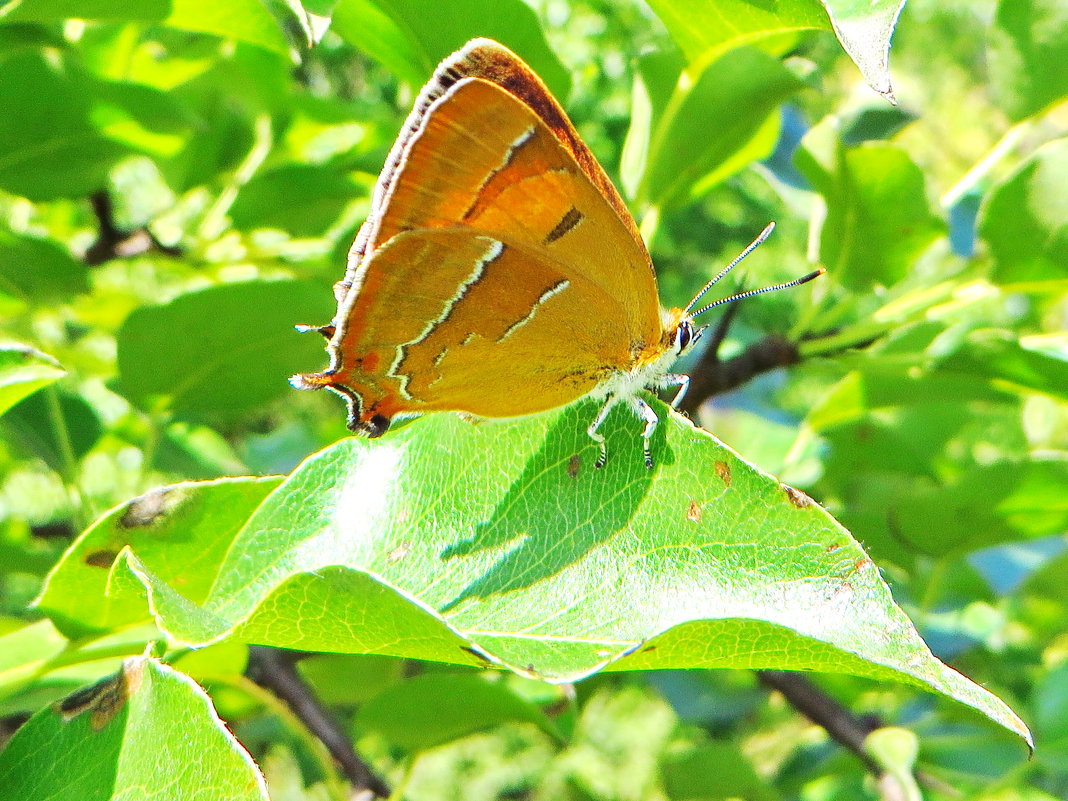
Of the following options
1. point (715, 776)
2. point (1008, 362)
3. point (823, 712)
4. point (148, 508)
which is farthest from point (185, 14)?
point (715, 776)

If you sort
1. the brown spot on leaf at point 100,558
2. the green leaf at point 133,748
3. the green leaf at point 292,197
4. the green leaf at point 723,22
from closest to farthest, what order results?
the green leaf at point 133,748
the brown spot on leaf at point 100,558
the green leaf at point 723,22
the green leaf at point 292,197

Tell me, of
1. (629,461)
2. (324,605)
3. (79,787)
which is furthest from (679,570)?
(79,787)

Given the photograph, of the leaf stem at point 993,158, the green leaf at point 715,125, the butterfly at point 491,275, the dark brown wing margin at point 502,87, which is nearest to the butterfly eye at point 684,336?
the butterfly at point 491,275

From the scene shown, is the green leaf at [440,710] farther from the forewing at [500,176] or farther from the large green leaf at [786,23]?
the large green leaf at [786,23]

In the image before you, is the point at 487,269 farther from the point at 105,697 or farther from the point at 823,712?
the point at 823,712

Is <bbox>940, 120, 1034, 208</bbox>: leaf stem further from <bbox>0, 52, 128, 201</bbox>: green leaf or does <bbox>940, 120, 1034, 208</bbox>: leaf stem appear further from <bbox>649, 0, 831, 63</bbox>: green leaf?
<bbox>0, 52, 128, 201</bbox>: green leaf
